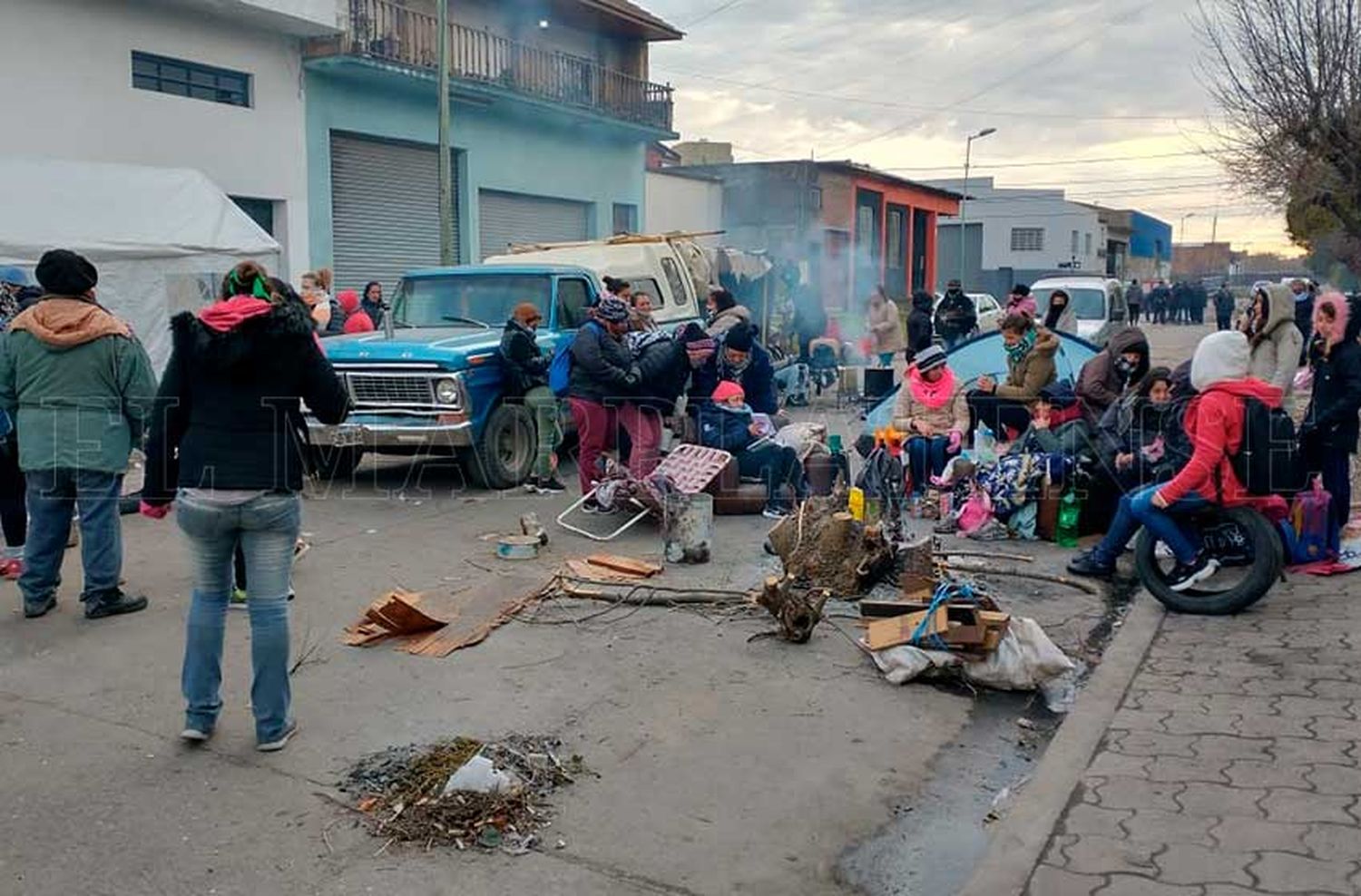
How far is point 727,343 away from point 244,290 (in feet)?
20.6

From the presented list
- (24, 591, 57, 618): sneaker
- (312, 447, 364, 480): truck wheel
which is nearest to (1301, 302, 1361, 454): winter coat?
(24, 591, 57, 618): sneaker

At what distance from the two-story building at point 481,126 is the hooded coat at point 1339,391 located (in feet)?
50.4

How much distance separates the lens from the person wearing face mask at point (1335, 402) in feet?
23.4

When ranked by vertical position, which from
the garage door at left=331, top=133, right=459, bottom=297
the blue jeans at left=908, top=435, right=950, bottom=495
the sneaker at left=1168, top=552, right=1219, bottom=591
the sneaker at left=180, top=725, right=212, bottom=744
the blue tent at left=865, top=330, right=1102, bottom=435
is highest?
the garage door at left=331, top=133, right=459, bottom=297

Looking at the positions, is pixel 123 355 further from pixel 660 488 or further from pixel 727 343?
pixel 727 343

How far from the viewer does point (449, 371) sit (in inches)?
380

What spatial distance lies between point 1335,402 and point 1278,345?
0.77 meters

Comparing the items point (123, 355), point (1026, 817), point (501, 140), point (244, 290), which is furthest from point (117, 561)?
point (501, 140)

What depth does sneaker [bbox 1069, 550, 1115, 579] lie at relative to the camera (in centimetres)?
716

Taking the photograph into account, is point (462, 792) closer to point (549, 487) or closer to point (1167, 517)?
point (1167, 517)

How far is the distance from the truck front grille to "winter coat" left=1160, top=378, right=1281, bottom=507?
5.99 m

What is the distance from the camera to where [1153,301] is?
48.2 metres

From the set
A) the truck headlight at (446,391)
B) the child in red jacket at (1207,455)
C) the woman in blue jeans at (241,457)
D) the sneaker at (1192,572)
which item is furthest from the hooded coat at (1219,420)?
the truck headlight at (446,391)

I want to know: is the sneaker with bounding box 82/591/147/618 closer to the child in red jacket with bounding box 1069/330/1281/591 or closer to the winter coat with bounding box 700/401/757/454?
the winter coat with bounding box 700/401/757/454
